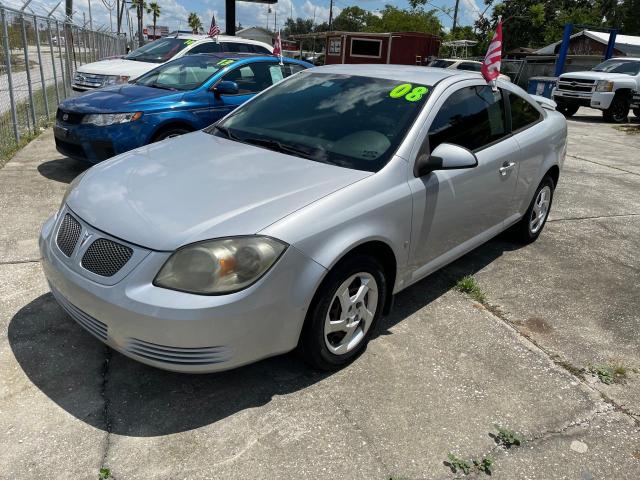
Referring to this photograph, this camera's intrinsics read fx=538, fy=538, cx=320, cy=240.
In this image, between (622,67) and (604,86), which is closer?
(604,86)

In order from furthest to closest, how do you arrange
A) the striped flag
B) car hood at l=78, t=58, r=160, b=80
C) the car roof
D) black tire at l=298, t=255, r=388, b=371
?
car hood at l=78, t=58, r=160, b=80, the striped flag, the car roof, black tire at l=298, t=255, r=388, b=371

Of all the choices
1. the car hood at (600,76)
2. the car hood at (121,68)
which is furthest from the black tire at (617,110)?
the car hood at (121,68)

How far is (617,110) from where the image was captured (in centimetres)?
1670

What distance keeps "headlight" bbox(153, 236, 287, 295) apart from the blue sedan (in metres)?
3.96

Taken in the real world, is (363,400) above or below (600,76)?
below

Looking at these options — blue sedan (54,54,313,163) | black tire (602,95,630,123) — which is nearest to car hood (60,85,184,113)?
blue sedan (54,54,313,163)

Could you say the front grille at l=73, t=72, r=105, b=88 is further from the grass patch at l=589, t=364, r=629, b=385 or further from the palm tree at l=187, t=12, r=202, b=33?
the palm tree at l=187, t=12, r=202, b=33

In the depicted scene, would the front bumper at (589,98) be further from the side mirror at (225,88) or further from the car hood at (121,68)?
the side mirror at (225,88)

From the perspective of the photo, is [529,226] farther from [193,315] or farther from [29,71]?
[29,71]

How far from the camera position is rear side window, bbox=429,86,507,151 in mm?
3506

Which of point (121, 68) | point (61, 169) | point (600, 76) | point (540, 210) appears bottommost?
point (61, 169)

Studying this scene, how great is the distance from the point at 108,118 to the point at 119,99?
0.40 metres

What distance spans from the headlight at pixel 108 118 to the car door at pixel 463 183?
12.3 ft

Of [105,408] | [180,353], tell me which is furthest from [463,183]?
[105,408]
